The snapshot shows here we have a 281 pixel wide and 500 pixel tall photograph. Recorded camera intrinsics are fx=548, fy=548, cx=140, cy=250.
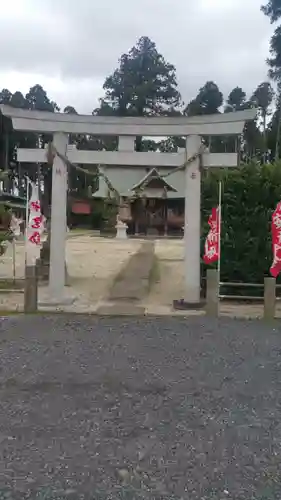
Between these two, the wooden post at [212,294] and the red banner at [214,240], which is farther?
the red banner at [214,240]

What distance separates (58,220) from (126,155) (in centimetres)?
195

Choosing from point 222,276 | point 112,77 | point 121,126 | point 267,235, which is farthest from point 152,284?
point 112,77

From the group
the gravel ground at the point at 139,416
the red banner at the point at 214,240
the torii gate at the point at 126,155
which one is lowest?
the gravel ground at the point at 139,416

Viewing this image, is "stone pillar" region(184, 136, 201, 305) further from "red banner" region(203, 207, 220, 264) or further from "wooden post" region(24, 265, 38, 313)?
"wooden post" region(24, 265, 38, 313)

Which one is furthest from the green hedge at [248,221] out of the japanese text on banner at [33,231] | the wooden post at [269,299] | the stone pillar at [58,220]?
the japanese text on banner at [33,231]

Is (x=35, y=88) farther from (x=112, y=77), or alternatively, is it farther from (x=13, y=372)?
(x=13, y=372)

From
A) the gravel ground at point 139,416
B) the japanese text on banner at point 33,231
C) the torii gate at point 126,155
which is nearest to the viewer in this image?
the gravel ground at point 139,416

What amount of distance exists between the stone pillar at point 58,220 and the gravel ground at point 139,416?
3210 millimetres

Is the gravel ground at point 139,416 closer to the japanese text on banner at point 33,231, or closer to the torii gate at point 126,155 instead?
the torii gate at point 126,155

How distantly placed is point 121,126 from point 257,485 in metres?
9.17

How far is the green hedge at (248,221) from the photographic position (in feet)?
38.9

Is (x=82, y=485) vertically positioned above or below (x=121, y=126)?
below

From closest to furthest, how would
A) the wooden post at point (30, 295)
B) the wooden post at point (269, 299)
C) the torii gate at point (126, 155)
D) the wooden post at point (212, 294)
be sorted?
the wooden post at point (269, 299) < the wooden post at point (212, 294) < the wooden post at point (30, 295) < the torii gate at point (126, 155)

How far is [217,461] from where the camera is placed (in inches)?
142
